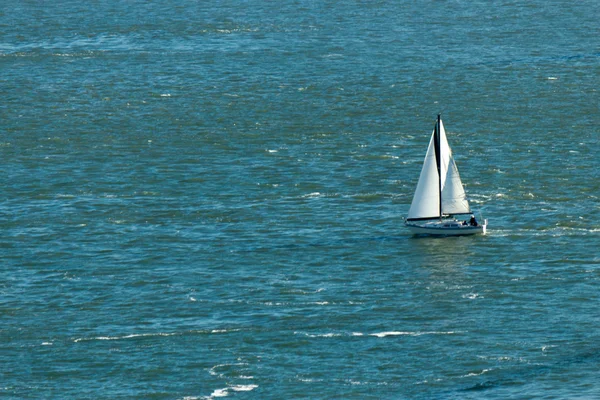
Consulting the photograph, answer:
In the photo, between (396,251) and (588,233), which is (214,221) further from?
(588,233)

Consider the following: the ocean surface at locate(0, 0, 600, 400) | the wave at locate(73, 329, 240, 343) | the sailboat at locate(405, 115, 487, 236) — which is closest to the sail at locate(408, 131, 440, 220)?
the sailboat at locate(405, 115, 487, 236)

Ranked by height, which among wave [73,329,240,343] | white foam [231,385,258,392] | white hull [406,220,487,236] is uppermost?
white hull [406,220,487,236]

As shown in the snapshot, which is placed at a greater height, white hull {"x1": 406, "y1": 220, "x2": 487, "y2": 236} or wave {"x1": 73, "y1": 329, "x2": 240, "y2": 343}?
white hull {"x1": 406, "y1": 220, "x2": 487, "y2": 236}

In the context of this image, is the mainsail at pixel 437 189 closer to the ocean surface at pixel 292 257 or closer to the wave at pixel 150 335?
the ocean surface at pixel 292 257

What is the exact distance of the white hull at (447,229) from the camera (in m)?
145

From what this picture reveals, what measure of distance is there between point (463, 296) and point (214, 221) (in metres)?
33.0

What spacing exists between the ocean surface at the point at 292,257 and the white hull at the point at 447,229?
1229 mm

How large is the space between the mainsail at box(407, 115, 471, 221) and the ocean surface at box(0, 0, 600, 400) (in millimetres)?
3692

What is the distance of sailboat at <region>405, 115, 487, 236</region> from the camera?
483 feet

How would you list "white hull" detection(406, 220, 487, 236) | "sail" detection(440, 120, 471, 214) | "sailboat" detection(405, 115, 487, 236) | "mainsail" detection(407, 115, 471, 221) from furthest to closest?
"sail" detection(440, 120, 471, 214), "mainsail" detection(407, 115, 471, 221), "sailboat" detection(405, 115, 487, 236), "white hull" detection(406, 220, 487, 236)

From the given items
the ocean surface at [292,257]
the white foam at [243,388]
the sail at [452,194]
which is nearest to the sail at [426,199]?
the sail at [452,194]

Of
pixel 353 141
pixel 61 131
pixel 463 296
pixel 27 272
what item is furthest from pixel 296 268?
pixel 61 131

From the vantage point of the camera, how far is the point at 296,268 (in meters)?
138

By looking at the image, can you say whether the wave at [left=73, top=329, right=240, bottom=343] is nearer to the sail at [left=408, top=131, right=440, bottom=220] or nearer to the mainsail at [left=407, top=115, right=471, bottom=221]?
the sail at [left=408, top=131, right=440, bottom=220]
